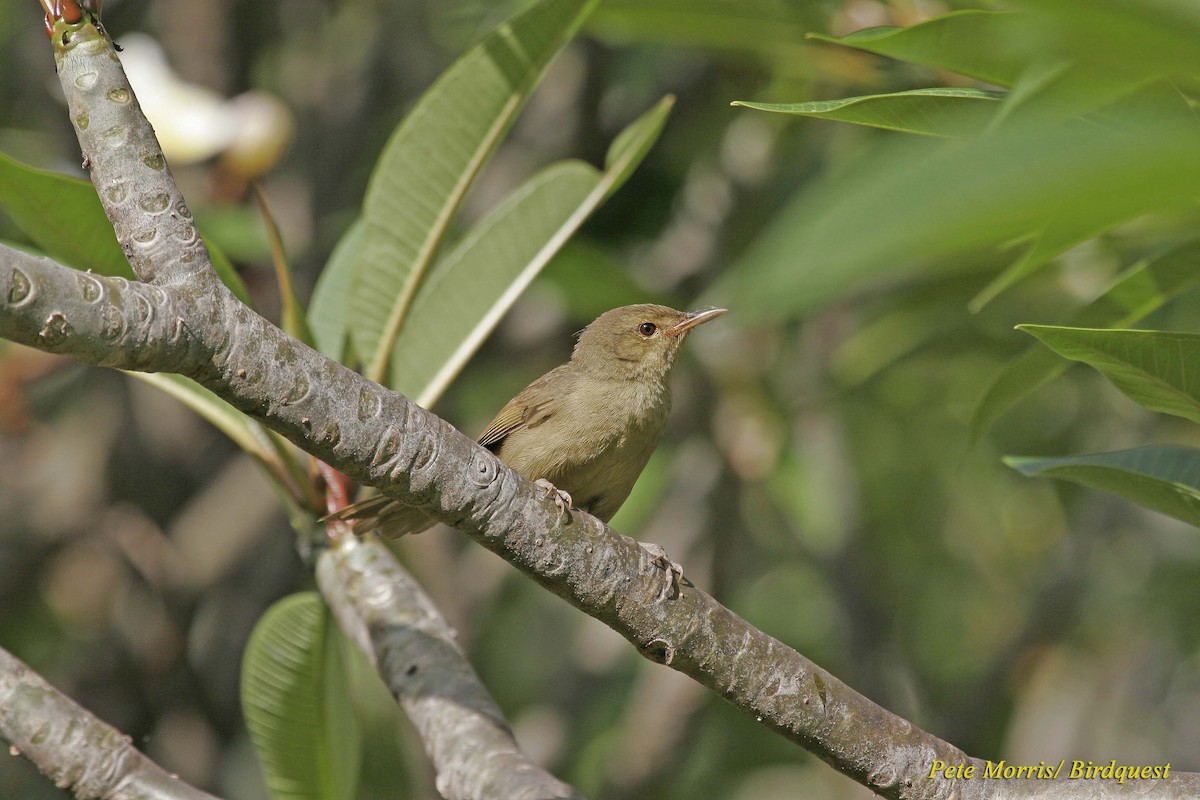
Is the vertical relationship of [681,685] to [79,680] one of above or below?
below

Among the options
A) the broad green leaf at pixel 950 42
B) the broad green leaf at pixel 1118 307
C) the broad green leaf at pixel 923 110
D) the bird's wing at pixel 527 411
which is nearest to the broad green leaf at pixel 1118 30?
the broad green leaf at pixel 950 42

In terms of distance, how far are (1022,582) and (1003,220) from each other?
297 inches

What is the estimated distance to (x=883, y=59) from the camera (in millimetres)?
4879

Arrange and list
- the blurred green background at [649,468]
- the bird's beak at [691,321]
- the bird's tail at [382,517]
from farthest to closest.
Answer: the blurred green background at [649,468], the bird's beak at [691,321], the bird's tail at [382,517]

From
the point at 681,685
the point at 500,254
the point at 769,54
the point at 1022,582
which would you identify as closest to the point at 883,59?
the point at 769,54

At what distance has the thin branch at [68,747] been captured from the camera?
9.54 ft

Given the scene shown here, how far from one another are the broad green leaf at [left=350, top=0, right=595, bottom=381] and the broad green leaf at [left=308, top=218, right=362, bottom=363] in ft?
0.84

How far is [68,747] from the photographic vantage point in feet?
9.56

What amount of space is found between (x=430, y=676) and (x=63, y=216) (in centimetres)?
158

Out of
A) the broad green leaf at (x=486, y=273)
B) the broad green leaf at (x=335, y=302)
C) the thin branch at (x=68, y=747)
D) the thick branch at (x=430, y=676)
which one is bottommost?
the thick branch at (x=430, y=676)

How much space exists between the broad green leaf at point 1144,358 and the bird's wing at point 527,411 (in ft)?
7.17

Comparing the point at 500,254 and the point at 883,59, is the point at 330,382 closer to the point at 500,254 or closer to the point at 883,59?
the point at 500,254

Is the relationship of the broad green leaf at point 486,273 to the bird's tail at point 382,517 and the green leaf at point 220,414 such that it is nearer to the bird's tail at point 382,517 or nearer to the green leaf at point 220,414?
the bird's tail at point 382,517

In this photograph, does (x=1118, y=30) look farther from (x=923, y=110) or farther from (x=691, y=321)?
(x=691, y=321)
